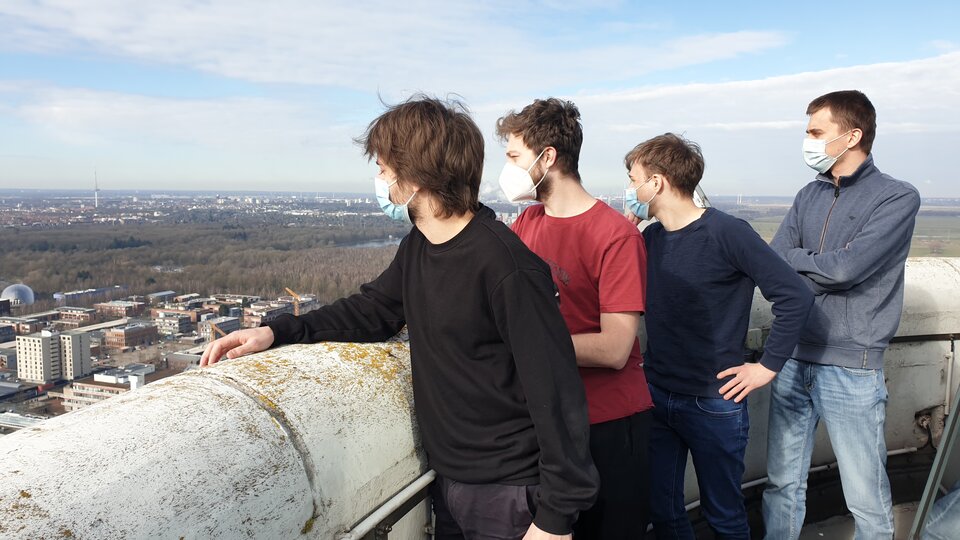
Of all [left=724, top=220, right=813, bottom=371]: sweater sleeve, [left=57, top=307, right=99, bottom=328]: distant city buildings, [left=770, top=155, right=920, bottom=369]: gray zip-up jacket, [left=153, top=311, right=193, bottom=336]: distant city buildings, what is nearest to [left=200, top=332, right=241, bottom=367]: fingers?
[left=724, top=220, right=813, bottom=371]: sweater sleeve

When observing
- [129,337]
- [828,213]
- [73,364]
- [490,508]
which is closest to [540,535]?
[490,508]

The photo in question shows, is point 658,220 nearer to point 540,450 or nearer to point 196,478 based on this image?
point 540,450

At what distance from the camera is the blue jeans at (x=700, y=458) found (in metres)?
2.79

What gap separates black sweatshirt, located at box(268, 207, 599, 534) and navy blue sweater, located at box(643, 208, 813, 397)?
49.9 inches

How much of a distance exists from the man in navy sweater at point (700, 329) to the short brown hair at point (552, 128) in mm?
556

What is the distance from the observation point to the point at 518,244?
1.69 metres

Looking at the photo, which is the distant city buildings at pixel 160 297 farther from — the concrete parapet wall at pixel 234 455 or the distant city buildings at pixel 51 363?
the concrete parapet wall at pixel 234 455

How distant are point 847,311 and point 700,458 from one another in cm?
92

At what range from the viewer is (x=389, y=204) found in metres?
1.91

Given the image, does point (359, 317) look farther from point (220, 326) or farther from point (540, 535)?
point (220, 326)

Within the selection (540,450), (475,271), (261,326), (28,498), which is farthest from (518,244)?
(28,498)

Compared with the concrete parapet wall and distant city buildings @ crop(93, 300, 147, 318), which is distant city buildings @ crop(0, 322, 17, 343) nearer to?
distant city buildings @ crop(93, 300, 147, 318)

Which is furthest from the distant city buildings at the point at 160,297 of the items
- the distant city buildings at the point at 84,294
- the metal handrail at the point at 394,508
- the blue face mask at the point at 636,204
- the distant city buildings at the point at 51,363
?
the metal handrail at the point at 394,508

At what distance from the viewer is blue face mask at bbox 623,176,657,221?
295 centimetres
